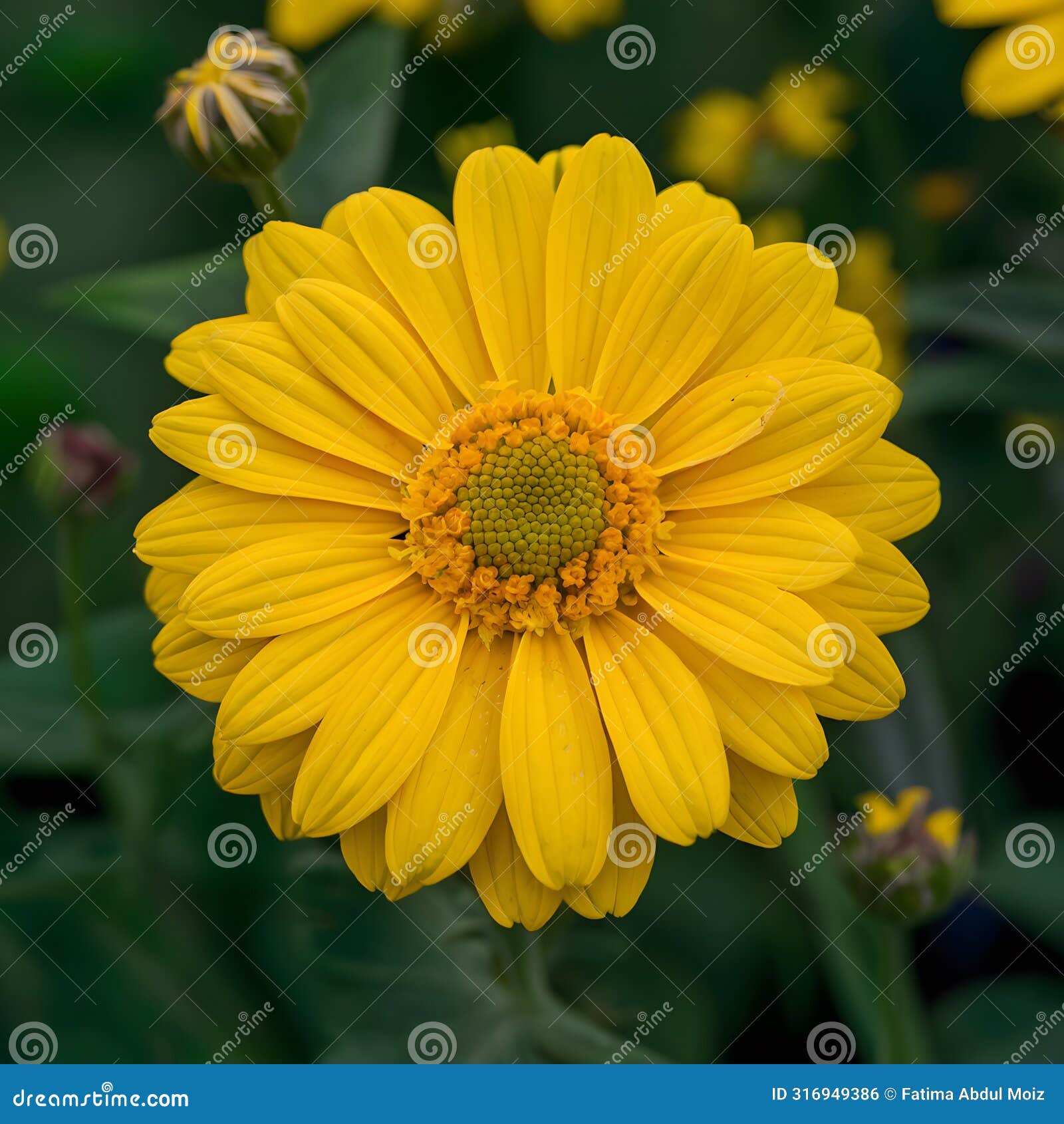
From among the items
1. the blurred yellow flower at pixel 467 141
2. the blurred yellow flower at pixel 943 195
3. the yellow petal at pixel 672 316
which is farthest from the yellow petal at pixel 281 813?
the blurred yellow flower at pixel 943 195

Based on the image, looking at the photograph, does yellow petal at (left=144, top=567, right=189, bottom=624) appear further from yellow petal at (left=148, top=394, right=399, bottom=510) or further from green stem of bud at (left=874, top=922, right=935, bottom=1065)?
green stem of bud at (left=874, top=922, right=935, bottom=1065)

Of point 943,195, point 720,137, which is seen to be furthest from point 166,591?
point 943,195

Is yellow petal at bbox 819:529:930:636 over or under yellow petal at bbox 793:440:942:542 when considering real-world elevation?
under

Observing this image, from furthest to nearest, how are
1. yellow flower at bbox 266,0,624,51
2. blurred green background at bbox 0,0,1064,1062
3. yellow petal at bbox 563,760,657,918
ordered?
yellow flower at bbox 266,0,624,51
blurred green background at bbox 0,0,1064,1062
yellow petal at bbox 563,760,657,918

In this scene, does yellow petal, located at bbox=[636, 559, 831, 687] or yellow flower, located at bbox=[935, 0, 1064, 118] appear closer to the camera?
yellow petal, located at bbox=[636, 559, 831, 687]

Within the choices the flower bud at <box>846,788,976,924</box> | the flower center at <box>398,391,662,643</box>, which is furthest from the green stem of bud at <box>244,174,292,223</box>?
the flower bud at <box>846,788,976,924</box>

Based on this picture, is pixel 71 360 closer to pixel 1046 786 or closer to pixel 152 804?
pixel 152 804

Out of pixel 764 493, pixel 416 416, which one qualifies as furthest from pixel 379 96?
pixel 764 493
